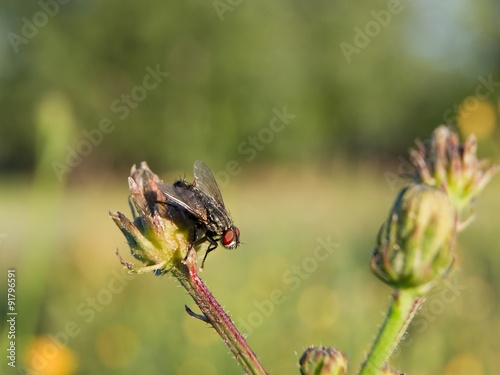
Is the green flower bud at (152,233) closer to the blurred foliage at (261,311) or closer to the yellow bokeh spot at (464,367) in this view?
the blurred foliage at (261,311)

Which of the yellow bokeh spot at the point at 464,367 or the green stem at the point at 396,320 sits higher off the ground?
the green stem at the point at 396,320

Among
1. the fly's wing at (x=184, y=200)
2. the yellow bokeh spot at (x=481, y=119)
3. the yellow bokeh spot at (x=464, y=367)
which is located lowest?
the yellow bokeh spot at (x=464, y=367)

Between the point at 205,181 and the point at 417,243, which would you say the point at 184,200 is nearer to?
the point at 205,181

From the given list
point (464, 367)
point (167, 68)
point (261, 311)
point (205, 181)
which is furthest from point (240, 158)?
point (205, 181)

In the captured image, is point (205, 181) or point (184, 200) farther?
point (205, 181)

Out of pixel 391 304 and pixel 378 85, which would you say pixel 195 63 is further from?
pixel 391 304

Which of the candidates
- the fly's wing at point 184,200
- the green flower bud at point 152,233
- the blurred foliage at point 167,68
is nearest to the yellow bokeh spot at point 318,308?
the fly's wing at point 184,200

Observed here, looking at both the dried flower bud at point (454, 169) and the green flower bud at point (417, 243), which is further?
the dried flower bud at point (454, 169)
